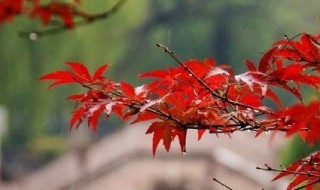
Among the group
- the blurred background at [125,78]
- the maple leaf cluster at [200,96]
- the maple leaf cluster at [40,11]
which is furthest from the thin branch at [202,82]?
the blurred background at [125,78]

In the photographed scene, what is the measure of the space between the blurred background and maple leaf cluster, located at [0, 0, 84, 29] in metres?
2.07

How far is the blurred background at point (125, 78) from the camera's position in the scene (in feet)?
29.2

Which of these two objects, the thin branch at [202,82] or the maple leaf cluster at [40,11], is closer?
the maple leaf cluster at [40,11]

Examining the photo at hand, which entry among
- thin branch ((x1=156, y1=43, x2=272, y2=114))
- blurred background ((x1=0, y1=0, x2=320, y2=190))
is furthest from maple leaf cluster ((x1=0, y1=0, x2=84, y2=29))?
blurred background ((x1=0, y1=0, x2=320, y2=190))

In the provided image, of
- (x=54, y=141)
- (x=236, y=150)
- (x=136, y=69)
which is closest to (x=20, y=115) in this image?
(x=54, y=141)

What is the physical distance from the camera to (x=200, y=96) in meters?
1.34

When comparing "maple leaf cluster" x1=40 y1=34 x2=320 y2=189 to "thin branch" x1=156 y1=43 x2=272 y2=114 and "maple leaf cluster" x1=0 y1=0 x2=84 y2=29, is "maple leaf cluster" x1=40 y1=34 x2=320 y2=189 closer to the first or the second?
"thin branch" x1=156 y1=43 x2=272 y2=114

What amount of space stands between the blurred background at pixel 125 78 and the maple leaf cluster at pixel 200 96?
1.82 m

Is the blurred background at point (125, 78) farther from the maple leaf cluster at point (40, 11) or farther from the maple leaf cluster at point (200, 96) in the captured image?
the maple leaf cluster at point (40, 11)

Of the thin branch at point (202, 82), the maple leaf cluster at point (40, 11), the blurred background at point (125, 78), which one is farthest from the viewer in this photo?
the blurred background at point (125, 78)

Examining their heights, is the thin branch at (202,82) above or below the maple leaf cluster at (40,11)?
below

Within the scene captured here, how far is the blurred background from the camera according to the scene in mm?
8891

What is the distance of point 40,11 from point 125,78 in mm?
21076

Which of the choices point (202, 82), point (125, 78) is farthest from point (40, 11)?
point (125, 78)
